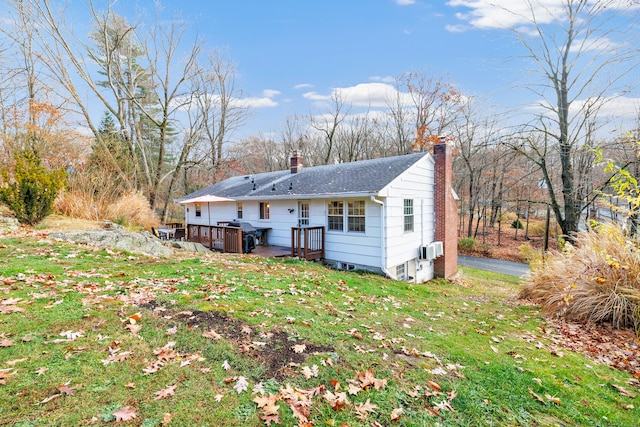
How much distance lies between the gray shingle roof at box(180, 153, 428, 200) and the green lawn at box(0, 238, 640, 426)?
17.7ft

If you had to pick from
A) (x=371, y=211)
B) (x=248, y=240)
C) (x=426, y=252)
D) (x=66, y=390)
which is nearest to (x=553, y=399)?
(x=66, y=390)

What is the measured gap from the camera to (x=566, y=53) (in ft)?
40.5

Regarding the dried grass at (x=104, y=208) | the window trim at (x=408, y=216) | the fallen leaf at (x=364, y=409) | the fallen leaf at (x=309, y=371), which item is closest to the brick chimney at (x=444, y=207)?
the window trim at (x=408, y=216)

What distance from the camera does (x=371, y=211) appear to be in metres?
10.2

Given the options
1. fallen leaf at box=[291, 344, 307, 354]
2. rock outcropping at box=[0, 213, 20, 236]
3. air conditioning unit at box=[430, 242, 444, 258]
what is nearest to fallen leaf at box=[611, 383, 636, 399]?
fallen leaf at box=[291, 344, 307, 354]

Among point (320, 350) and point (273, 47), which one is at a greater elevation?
point (273, 47)

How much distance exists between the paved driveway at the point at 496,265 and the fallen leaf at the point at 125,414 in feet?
61.6

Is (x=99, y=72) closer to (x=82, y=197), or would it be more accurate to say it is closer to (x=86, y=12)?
(x=86, y=12)

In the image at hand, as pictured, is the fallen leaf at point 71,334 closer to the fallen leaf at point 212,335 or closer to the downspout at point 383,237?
the fallen leaf at point 212,335

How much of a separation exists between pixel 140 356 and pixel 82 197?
41.9 ft

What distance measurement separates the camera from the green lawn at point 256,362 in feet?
8.11

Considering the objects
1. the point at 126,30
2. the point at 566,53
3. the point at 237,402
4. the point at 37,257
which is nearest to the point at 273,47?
the point at 126,30

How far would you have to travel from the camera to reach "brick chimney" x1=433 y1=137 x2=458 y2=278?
12977 millimetres

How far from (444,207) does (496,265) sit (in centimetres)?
870
